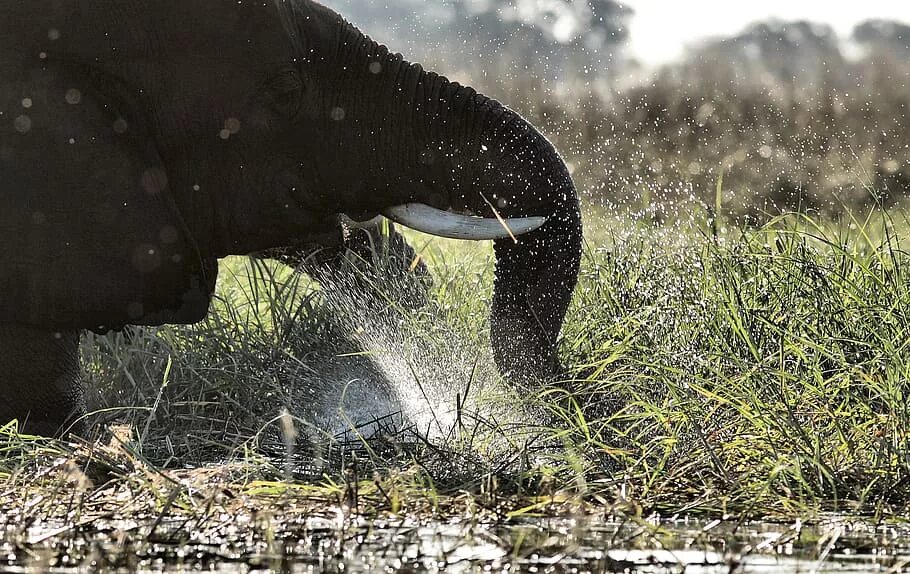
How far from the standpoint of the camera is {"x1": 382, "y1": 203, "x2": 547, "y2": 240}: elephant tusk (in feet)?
19.5

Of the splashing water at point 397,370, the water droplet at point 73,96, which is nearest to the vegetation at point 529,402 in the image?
the splashing water at point 397,370

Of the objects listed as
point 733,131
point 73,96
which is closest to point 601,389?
point 73,96

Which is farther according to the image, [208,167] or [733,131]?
[733,131]

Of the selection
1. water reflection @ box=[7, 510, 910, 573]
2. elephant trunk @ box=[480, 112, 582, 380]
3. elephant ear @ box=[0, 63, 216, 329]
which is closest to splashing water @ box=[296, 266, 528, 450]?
elephant trunk @ box=[480, 112, 582, 380]

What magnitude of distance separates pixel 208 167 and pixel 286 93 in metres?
0.39

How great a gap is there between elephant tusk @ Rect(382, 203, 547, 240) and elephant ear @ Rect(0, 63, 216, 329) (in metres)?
0.80

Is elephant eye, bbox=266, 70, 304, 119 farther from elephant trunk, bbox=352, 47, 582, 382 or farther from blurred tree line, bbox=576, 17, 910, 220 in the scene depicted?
blurred tree line, bbox=576, 17, 910, 220

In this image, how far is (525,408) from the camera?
5879 mm

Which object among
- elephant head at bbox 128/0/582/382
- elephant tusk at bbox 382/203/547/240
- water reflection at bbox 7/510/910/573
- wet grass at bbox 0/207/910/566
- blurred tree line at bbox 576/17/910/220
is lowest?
water reflection at bbox 7/510/910/573

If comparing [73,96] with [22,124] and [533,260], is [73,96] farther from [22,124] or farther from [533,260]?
[533,260]

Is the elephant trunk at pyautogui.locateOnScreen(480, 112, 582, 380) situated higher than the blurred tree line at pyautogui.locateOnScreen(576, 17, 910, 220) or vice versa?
the blurred tree line at pyautogui.locateOnScreen(576, 17, 910, 220)

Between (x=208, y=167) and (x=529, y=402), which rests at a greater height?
(x=208, y=167)

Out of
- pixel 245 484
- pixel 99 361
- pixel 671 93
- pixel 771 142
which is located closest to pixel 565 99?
pixel 671 93

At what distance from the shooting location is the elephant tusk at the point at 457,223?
596 centimetres
